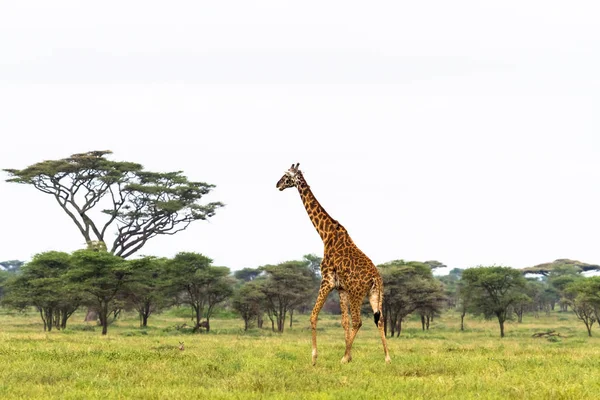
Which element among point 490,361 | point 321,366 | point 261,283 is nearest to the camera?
point 321,366

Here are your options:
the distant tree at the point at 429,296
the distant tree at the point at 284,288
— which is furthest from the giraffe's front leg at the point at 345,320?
the distant tree at the point at 284,288

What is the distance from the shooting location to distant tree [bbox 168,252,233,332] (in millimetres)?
53188

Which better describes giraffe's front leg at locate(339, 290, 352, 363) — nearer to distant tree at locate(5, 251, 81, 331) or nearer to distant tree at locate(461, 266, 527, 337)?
distant tree at locate(5, 251, 81, 331)

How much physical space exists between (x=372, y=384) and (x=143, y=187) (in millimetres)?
55398

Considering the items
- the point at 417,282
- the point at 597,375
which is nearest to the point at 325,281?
the point at 597,375

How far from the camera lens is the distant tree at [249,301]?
180 feet

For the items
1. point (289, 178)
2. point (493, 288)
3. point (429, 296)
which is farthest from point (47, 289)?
point (493, 288)

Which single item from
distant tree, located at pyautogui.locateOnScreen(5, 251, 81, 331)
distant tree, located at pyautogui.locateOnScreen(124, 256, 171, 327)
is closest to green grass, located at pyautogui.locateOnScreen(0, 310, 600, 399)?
distant tree, located at pyautogui.locateOnScreen(5, 251, 81, 331)

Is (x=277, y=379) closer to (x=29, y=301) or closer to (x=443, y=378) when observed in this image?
(x=443, y=378)

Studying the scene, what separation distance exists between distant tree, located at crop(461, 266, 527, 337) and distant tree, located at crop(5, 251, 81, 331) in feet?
112

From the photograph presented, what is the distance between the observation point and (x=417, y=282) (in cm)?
5228

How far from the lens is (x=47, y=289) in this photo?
47031 millimetres

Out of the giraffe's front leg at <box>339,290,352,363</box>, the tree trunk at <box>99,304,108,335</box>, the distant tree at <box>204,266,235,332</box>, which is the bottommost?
the tree trunk at <box>99,304,108,335</box>

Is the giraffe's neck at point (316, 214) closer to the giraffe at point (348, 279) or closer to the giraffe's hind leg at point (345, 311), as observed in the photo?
the giraffe at point (348, 279)
